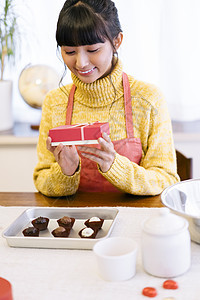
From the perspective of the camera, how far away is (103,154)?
56.5 inches

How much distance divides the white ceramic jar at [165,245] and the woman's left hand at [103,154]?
0.45 m

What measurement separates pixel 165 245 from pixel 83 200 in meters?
0.62

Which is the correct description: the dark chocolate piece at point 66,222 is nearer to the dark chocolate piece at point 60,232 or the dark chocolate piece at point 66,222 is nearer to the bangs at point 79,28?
the dark chocolate piece at point 60,232

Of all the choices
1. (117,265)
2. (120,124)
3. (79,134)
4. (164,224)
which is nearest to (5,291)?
(117,265)

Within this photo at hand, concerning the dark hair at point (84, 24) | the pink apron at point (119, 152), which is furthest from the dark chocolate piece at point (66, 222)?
the dark hair at point (84, 24)

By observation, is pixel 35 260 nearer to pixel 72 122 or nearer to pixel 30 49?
pixel 72 122

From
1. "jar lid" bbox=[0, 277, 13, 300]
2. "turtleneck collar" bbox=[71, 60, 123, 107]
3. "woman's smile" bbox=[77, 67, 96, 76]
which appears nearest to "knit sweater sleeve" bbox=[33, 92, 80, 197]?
"turtleneck collar" bbox=[71, 60, 123, 107]

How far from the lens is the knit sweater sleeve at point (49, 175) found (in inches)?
63.4

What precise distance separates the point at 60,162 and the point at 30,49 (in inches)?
56.4

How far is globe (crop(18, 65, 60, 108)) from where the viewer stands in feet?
8.68

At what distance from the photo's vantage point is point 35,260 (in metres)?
1.09

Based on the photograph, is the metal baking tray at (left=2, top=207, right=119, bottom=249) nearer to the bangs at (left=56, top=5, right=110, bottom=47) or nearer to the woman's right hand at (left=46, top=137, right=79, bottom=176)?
the woman's right hand at (left=46, top=137, right=79, bottom=176)

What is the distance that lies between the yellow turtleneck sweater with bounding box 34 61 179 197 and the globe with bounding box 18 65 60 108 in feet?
2.95

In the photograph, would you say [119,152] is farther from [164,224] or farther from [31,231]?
[164,224]
